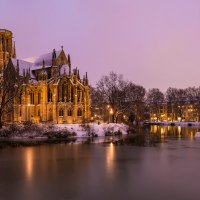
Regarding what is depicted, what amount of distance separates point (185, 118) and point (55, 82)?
88.8 metres

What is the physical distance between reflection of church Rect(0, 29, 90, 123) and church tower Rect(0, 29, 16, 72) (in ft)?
19.1

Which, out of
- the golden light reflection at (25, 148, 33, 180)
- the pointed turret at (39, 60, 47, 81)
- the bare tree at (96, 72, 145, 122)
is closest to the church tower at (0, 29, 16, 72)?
the pointed turret at (39, 60, 47, 81)

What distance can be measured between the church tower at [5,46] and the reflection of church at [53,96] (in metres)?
5.83

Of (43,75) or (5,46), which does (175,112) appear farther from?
(5,46)

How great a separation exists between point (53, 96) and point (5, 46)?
77.5 feet

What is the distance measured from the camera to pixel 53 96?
72.1 m

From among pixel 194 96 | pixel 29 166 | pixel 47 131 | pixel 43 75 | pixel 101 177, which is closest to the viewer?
pixel 101 177

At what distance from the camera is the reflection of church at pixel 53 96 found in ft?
234

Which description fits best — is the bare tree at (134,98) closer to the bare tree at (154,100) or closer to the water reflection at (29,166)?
the bare tree at (154,100)

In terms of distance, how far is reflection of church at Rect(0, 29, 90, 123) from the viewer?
71.2m

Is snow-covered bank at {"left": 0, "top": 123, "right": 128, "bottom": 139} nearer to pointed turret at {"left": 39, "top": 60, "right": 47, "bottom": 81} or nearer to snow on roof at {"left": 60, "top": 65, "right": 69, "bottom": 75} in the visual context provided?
snow on roof at {"left": 60, "top": 65, "right": 69, "bottom": 75}

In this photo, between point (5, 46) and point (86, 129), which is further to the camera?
point (5, 46)

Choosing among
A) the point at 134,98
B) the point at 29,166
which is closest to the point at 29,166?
the point at 29,166

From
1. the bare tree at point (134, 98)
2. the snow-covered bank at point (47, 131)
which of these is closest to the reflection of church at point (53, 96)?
the bare tree at point (134, 98)
